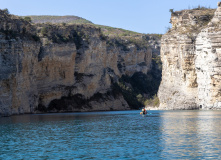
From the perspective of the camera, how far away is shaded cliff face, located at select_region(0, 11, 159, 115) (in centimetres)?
5862

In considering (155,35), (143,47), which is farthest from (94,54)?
(155,35)

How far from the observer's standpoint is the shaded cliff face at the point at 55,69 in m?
58.6

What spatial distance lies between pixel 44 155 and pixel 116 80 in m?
80.8

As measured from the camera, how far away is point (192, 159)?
66.1ft

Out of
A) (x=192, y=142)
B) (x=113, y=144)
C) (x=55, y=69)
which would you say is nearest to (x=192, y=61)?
(x=55, y=69)

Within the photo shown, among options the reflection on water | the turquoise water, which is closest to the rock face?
the reflection on water

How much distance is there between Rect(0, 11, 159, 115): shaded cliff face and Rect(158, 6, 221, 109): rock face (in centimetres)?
1684

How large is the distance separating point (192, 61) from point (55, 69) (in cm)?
2498

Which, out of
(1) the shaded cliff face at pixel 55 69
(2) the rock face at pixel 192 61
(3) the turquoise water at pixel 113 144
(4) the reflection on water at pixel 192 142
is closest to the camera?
(4) the reflection on water at pixel 192 142

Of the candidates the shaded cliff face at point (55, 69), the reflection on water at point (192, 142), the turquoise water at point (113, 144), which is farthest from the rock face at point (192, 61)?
the turquoise water at point (113, 144)

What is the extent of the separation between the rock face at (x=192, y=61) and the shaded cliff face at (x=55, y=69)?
16843 mm

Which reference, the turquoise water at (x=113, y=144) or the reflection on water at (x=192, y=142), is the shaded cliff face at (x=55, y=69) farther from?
the reflection on water at (x=192, y=142)

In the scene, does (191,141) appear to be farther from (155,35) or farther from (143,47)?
(155,35)

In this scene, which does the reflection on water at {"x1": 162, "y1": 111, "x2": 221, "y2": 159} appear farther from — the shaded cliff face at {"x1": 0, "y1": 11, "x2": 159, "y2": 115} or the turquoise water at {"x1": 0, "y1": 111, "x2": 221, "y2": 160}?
the shaded cliff face at {"x1": 0, "y1": 11, "x2": 159, "y2": 115}
